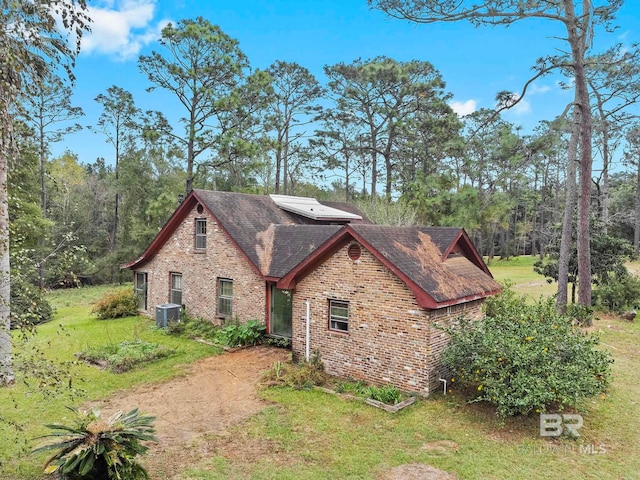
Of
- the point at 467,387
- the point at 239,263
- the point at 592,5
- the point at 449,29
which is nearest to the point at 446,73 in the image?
the point at 592,5

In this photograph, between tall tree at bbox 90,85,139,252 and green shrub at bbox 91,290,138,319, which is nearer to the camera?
green shrub at bbox 91,290,138,319

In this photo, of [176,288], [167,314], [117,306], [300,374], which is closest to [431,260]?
[300,374]

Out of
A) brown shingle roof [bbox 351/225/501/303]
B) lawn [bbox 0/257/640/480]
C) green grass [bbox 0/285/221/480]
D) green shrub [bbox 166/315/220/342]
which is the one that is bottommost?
lawn [bbox 0/257/640/480]

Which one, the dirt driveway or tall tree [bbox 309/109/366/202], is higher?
tall tree [bbox 309/109/366/202]

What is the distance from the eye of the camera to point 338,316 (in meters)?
11.4

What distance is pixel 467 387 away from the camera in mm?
10328

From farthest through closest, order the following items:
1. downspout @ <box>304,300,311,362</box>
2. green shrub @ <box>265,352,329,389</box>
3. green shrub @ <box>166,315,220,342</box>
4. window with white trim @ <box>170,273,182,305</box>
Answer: window with white trim @ <box>170,273,182,305</box>, green shrub @ <box>166,315,220,342</box>, downspout @ <box>304,300,311,362</box>, green shrub @ <box>265,352,329,389</box>

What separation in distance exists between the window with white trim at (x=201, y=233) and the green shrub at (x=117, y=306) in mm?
5213

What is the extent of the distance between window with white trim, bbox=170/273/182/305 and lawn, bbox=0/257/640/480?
6.81m

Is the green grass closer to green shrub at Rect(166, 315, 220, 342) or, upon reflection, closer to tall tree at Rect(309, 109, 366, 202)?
green shrub at Rect(166, 315, 220, 342)

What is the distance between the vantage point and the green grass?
264 inches

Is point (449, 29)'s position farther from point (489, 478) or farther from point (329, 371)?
point (489, 478)

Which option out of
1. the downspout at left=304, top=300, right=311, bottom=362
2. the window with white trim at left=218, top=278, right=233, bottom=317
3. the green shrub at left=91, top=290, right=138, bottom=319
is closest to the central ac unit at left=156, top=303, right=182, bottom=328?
the window with white trim at left=218, top=278, right=233, bottom=317

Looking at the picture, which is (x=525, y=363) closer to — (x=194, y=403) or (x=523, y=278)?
(x=194, y=403)
